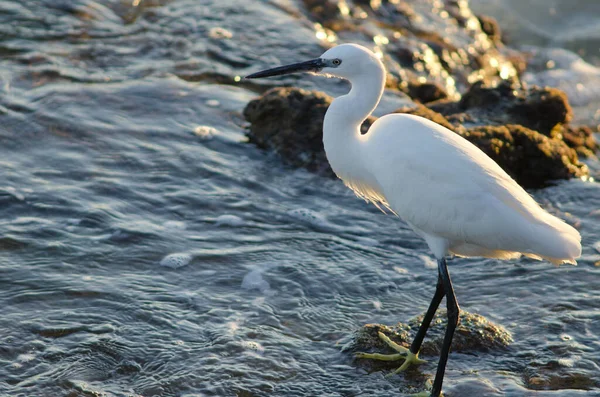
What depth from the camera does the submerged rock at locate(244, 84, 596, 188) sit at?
285 inches

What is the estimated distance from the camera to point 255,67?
920 cm

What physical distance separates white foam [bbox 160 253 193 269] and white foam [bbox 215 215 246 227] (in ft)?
1.98

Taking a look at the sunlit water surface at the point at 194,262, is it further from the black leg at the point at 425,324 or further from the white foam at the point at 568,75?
the white foam at the point at 568,75

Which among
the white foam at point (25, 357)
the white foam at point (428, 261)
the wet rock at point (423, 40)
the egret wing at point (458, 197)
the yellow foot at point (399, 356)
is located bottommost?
the white foam at point (25, 357)

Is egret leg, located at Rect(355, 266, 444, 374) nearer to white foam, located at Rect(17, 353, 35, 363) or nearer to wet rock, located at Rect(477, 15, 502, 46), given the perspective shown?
white foam, located at Rect(17, 353, 35, 363)

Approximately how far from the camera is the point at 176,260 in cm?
580

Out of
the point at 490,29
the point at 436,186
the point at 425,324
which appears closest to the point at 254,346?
the point at 425,324

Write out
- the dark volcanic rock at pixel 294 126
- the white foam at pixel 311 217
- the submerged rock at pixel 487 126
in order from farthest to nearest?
the dark volcanic rock at pixel 294 126 < the submerged rock at pixel 487 126 < the white foam at pixel 311 217

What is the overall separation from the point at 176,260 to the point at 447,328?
2056 millimetres

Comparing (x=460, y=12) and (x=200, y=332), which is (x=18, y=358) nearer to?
(x=200, y=332)

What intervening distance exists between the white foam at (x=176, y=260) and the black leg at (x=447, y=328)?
192cm

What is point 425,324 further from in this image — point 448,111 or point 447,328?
point 448,111

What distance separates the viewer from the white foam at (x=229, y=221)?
6.41m

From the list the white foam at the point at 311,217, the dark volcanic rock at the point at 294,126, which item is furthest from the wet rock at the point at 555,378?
the dark volcanic rock at the point at 294,126
